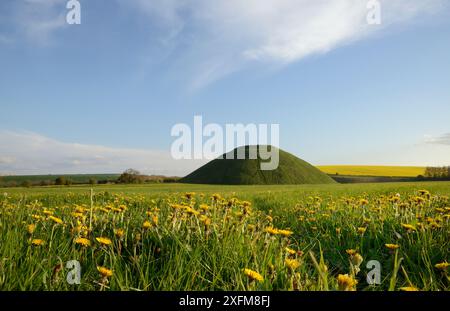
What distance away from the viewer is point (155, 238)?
13.7 feet

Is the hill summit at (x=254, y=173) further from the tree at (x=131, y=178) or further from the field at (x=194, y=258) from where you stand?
the field at (x=194, y=258)

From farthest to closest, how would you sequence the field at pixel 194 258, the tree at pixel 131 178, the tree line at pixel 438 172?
the tree line at pixel 438 172, the tree at pixel 131 178, the field at pixel 194 258

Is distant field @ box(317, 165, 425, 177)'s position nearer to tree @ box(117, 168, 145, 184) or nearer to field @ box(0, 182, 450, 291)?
tree @ box(117, 168, 145, 184)

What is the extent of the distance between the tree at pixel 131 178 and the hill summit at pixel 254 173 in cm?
2520

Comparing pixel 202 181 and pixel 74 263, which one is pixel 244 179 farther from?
pixel 74 263

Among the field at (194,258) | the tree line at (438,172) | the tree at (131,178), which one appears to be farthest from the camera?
the tree line at (438,172)

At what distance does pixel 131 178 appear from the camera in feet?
251

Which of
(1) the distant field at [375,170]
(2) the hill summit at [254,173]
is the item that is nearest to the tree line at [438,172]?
(1) the distant field at [375,170]

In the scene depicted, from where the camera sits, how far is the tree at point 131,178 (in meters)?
74.6

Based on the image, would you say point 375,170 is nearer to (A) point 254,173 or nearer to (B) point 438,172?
(B) point 438,172

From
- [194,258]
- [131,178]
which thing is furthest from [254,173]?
[194,258]

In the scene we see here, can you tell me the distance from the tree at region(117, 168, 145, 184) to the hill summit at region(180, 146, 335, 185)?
82.7ft

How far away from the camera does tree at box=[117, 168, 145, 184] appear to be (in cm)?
7462
